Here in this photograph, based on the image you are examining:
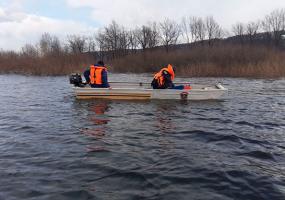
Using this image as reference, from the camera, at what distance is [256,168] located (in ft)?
20.6

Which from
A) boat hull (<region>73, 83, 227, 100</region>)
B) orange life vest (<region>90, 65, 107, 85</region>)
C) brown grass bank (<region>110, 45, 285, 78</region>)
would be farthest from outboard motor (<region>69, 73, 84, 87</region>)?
brown grass bank (<region>110, 45, 285, 78</region>)

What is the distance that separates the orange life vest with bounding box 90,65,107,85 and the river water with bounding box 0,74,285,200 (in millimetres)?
1885

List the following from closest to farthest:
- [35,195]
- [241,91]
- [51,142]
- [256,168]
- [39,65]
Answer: [35,195] → [256,168] → [51,142] → [241,91] → [39,65]

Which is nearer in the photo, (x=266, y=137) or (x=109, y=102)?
(x=266, y=137)

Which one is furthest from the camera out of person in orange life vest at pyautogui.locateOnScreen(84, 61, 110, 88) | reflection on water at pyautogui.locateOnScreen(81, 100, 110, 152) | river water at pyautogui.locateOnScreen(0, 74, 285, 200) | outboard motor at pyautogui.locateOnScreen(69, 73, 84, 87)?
outboard motor at pyautogui.locateOnScreen(69, 73, 84, 87)

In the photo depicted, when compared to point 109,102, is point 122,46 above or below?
above

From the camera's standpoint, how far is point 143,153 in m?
7.15

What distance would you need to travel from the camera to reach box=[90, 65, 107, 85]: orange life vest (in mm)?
14016

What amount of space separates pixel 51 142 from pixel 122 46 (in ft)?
204

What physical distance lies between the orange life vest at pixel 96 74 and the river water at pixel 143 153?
6.18ft

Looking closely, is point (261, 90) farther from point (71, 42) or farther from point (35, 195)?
point (71, 42)

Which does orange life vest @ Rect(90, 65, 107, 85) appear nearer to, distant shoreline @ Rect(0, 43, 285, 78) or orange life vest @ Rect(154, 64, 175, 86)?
orange life vest @ Rect(154, 64, 175, 86)

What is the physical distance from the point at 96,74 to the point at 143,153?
7.68 meters

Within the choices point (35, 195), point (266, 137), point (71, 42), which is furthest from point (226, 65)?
point (71, 42)
